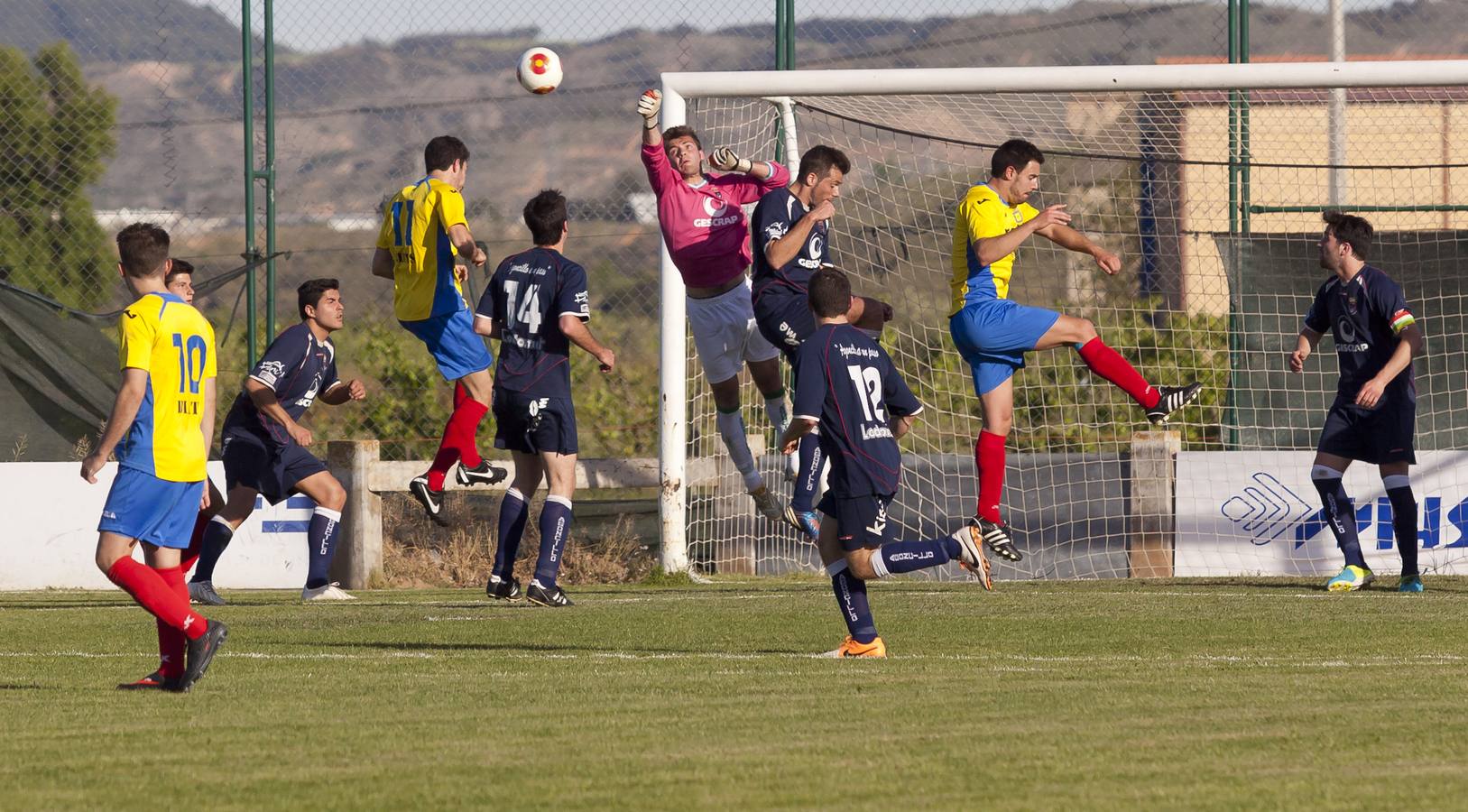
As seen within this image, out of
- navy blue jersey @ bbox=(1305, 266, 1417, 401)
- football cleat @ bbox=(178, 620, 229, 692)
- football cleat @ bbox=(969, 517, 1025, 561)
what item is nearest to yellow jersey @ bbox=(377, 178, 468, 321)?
football cleat @ bbox=(969, 517, 1025, 561)

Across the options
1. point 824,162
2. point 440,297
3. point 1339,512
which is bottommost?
point 1339,512

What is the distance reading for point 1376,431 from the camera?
1140 cm

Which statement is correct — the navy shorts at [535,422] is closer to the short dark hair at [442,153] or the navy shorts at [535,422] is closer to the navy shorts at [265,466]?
the navy shorts at [265,466]

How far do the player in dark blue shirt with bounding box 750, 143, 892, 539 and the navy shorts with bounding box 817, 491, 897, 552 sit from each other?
3235 millimetres

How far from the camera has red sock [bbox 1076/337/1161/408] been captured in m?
10.2

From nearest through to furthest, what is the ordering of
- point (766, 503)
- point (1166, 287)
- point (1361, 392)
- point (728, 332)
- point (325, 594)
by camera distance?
point (1361, 392) < point (325, 594) < point (728, 332) < point (766, 503) < point (1166, 287)

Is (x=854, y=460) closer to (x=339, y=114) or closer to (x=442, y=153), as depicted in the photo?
(x=442, y=153)

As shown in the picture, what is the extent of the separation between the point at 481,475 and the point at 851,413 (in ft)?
13.7

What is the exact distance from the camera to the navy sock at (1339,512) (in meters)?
11.5

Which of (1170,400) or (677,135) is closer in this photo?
(1170,400)

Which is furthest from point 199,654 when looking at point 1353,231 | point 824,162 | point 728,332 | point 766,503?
point 1353,231

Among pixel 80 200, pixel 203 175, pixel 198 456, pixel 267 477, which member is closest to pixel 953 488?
pixel 267 477

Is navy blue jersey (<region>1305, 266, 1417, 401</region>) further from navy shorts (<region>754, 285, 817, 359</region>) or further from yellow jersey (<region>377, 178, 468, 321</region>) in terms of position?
yellow jersey (<region>377, 178, 468, 321</region>)

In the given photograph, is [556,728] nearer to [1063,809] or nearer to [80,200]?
[1063,809]
